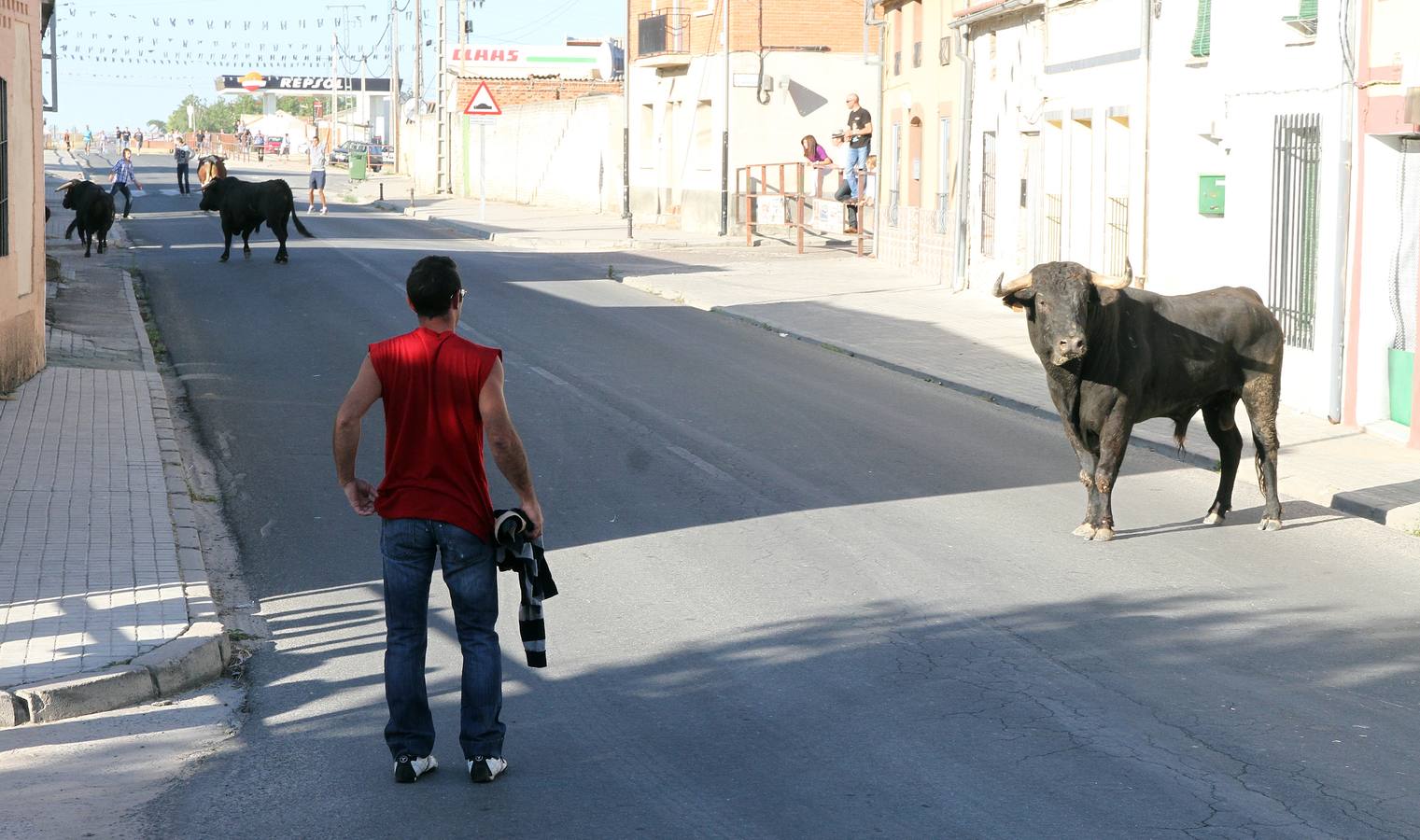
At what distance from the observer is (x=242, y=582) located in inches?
338

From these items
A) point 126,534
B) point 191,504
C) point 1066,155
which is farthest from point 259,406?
point 1066,155

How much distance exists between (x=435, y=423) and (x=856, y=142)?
27881 mm

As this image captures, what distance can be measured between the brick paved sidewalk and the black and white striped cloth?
6.87 feet

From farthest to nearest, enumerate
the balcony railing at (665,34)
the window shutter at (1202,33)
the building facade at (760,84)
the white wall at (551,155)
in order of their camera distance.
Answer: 1. the white wall at (551,155)
2. the balcony railing at (665,34)
3. the building facade at (760,84)
4. the window shutter at (1202,33)

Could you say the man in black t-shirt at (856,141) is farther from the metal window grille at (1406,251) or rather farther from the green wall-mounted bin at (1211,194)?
the metal window grille at (1406,251)

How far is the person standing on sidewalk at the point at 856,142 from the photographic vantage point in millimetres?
32219

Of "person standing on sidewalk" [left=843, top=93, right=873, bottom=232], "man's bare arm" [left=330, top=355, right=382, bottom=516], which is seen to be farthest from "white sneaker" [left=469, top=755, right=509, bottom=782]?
"person standing on sidewalk" [left=843, top=93, right=873, bottom=232]

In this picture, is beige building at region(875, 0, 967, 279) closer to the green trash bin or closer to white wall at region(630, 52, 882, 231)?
white wall at region(630, 52, 882, 231)

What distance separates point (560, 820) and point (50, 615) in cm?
325

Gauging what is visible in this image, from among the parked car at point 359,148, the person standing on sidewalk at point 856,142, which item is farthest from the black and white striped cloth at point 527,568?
the parked car at point 359,148

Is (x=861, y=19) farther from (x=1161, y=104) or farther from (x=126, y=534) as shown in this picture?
(x=126, y=534)

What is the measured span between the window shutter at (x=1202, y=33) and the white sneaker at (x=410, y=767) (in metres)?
14.6

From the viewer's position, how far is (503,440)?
5.51 metres

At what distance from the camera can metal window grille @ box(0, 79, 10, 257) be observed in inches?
558
